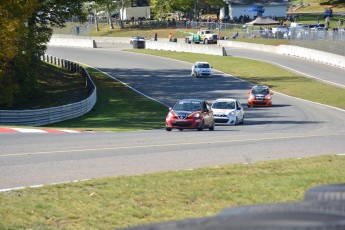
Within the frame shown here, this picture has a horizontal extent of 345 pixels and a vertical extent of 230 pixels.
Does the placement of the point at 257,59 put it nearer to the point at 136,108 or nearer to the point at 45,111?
the point at 136,108

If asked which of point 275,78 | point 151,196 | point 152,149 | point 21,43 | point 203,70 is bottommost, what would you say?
point 275,78

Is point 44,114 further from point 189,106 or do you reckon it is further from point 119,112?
point 119,112

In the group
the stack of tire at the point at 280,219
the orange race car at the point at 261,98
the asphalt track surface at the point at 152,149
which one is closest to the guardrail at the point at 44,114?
the asphalt track surface at the point at 152,149

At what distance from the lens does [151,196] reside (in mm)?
10180

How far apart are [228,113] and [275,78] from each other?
2597cm

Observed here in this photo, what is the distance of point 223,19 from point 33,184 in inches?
4251

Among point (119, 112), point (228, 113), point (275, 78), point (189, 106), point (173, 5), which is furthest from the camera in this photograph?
point (173, 5)

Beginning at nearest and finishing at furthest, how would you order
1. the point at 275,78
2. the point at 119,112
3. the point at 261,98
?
1. the point at 119,112
2. the point at 261,98
3. the point at 275,78

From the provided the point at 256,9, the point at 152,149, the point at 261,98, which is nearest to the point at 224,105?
the point at 261,98

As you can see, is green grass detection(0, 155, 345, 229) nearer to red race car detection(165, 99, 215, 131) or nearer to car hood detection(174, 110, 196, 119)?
red race car detection(165, 99, 215, 131)

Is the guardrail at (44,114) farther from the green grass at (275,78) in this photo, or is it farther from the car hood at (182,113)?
the green grass at (275,78)

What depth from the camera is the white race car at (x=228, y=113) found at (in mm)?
33688

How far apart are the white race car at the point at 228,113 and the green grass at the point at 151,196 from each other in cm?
2010

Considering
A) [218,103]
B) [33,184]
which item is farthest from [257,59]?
[33,184]
